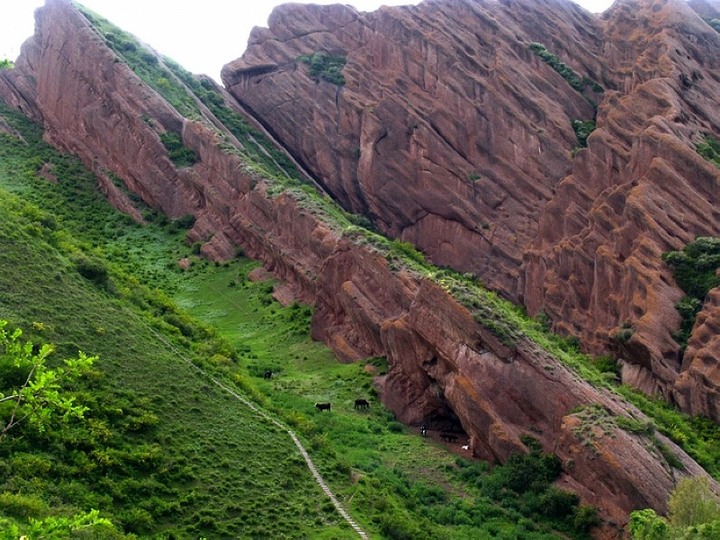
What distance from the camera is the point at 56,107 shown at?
7350 centimetres

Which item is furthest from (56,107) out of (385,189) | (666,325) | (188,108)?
(666,325)

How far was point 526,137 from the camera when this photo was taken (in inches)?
2581

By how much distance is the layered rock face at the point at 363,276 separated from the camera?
36.2m

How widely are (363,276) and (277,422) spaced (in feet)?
49.2

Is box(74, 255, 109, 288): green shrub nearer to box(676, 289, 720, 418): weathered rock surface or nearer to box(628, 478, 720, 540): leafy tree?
box(628, 478, 720, 540): leafy tree

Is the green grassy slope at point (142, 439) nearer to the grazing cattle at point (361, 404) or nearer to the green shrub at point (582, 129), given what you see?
the grazing cattle at point (361, 404)

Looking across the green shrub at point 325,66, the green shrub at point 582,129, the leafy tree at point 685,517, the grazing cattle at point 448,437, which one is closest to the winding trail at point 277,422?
the grazing cattle at point 448,437

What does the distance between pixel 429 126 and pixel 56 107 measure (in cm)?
3136

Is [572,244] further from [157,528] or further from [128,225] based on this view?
[157,528]

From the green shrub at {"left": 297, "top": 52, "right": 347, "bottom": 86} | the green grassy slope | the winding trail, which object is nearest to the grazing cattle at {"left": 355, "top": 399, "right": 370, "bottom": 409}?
the winding trail

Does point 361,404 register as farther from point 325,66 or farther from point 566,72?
point 325,66

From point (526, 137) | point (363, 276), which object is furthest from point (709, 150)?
point (363, 276)

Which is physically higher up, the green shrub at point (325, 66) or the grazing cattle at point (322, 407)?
the green shrub at point (325, 66)

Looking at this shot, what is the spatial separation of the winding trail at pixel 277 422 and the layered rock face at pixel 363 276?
28.7 feet
